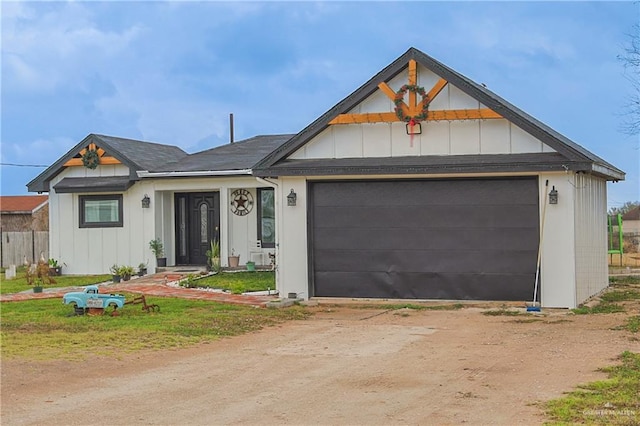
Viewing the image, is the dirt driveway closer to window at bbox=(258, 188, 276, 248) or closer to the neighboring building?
window at bbox=(258, 188, 276, 248)

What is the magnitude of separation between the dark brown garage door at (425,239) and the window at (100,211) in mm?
8614

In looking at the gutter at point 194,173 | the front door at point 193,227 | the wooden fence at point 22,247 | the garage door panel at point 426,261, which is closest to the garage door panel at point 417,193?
the garage door panel at point 426,261

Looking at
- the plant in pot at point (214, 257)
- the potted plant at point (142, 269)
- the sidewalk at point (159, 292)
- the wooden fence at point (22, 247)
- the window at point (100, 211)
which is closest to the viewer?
the sidewalk at point (159, 292)

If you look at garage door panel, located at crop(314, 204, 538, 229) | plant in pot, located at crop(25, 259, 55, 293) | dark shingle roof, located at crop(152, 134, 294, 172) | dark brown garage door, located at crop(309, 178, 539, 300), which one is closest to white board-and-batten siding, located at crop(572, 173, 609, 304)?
dark brown garage door, located at crop(309, 178, 539, 300)

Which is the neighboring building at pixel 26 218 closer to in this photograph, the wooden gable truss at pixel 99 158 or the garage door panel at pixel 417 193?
the wooden gable truss at pixel 99 158

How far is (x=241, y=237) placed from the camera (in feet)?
77.7

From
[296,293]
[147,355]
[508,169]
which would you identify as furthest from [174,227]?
[147,355]

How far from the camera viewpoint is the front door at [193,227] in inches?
964

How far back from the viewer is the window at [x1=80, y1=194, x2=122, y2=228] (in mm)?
24297

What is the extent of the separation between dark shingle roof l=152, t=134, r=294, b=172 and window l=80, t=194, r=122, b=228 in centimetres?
A: 164

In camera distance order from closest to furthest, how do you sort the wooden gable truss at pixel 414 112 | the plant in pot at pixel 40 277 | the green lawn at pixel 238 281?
the wooden gable truss at pixel 414 112
the green lawn at pixel 238 281
the plant in pot at pixel 40 277

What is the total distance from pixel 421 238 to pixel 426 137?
6.53 ft

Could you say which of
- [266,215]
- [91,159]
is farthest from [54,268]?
[266,215]

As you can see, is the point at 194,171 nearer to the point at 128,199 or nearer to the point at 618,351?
the point at 128,199
